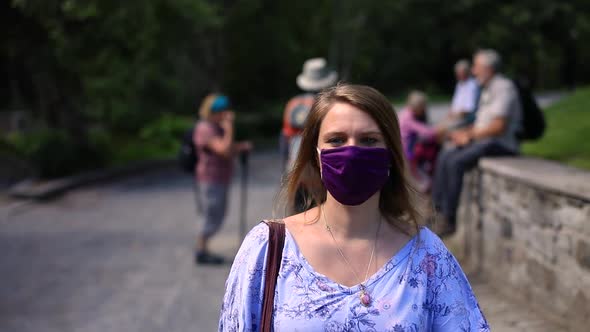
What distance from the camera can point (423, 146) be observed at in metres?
9.55

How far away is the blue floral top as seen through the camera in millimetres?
2402

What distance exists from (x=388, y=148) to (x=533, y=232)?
3.74 m

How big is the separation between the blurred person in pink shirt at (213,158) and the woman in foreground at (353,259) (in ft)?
18.3

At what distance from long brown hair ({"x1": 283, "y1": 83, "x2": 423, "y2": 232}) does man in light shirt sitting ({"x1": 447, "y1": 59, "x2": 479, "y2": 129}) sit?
6696 millimetres

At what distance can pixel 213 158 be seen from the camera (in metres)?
8.38

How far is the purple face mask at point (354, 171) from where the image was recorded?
8.43ft

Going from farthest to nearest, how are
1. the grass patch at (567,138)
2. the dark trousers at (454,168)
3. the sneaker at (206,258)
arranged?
1. the grass patch at (567,138)
2. the sneaker at (206,258)
3. the dark trousers at (454,168)

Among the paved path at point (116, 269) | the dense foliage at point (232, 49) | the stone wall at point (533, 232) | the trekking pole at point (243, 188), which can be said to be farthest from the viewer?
the dense foliage at point (232, 49)

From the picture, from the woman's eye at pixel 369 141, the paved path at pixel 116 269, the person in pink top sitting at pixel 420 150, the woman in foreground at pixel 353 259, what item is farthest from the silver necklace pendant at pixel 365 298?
the person in pink top sitting at pixel 420 150

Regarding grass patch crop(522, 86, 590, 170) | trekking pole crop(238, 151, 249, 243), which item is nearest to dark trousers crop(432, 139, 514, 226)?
grass patch crop(522, 86, 590, 170)

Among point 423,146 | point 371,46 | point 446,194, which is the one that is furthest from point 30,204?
point 371,46

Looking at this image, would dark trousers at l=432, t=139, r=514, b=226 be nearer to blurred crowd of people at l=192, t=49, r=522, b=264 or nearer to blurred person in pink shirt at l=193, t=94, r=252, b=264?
blurred crowd of people at l=192, t=49, r=522, b=264

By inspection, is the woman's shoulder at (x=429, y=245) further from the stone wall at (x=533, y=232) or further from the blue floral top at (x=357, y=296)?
the stone wall at (x=533, y=232)

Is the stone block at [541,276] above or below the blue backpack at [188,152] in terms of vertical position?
below
